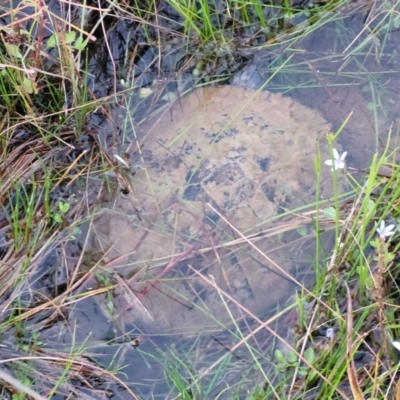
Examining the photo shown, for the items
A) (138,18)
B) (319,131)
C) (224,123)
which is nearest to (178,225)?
(224,123)

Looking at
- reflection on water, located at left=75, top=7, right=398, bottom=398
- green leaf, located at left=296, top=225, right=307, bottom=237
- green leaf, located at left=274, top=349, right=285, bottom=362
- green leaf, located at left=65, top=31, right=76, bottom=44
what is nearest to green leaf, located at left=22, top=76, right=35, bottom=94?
green leaf, located at left=65, top=31, right=76, bottom=44

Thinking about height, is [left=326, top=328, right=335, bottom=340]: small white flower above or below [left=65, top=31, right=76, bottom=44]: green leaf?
below

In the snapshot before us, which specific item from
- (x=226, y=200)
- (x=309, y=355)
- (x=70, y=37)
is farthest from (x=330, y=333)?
(x=70, y=37)

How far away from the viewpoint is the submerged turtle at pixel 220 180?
1860 mm

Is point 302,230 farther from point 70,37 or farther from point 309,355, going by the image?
point 70,37

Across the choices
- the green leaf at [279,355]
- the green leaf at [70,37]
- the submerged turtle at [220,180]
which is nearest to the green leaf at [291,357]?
the green leaf at [279,355]

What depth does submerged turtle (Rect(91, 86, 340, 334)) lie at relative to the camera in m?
1.86

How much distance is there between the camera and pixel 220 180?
6.35ft

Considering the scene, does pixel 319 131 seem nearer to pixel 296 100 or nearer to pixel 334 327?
pixel 296 100

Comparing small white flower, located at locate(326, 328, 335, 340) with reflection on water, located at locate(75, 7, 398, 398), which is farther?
reflection on water, located at locate(75, 7, 398, 398)

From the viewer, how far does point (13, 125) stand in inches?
78.9

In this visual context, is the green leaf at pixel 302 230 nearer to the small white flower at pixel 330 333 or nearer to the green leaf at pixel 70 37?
the small white flower at pixel 330 333

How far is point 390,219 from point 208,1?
108 cm

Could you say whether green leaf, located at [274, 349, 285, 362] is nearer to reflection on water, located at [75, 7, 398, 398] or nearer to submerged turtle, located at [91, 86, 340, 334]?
reflection on water, located at [75, 7, 398, 398]
